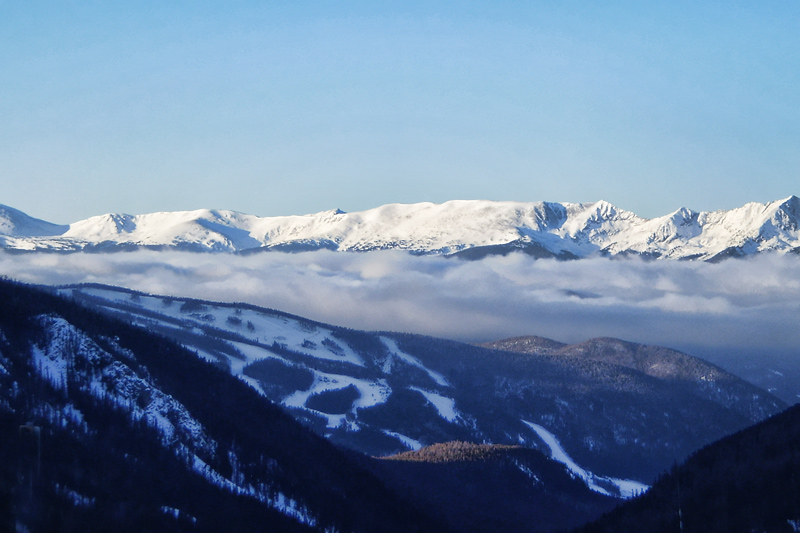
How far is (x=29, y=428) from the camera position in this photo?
15375cm

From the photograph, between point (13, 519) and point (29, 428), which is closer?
point (29, 428)

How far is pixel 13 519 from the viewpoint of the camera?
198125 millimetres

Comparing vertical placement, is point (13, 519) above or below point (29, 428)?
below

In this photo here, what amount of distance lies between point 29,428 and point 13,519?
51796mm
